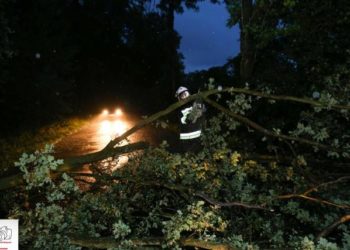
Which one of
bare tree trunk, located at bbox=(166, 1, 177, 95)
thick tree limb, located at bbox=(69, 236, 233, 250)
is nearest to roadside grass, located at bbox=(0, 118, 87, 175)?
bare tree trunk, located at bbox=(166, 1, 177, 95)

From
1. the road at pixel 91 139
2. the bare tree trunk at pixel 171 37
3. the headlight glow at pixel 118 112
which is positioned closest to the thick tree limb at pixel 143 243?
the road at pixel 91 139

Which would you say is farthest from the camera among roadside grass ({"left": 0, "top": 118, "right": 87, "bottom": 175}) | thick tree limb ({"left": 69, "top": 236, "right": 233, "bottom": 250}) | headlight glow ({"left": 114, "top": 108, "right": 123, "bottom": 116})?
headlight glow ({"left": 114, "top": 108, "right": 123, "bottom": 116})

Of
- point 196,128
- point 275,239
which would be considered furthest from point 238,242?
point 196,128

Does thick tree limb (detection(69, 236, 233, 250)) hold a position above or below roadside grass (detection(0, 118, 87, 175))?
below

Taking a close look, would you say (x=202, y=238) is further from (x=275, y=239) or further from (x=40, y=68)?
(x=40, y=68)

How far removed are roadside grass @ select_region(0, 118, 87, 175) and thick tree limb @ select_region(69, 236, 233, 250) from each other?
834 cm

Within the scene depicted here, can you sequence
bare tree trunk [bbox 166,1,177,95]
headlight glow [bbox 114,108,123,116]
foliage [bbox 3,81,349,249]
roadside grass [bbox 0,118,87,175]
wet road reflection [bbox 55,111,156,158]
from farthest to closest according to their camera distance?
1. headlight glow [bbox 114,108,123,116]
2. bare tree trunk [bbox 166,1,177,95]
3. wet road reflection [bbox 55,111,156,158]
4. roadside grass [bbox 0,118,87,175]
5. foliage [bbox 3,81,349,249]

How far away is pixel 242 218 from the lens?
5.11 meters

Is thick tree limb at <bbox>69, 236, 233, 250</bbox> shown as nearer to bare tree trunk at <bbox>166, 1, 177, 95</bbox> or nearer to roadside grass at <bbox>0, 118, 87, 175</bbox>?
roadside grass at <bbox>0, 118, 87, 175</bbox>

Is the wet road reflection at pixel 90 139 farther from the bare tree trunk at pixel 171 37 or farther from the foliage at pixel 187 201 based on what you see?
the foliage at pixel 187 201

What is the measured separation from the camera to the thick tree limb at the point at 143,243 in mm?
3771

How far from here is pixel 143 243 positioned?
4.04 metres

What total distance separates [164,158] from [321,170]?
6.99 ft

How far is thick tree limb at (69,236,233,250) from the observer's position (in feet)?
12.4
